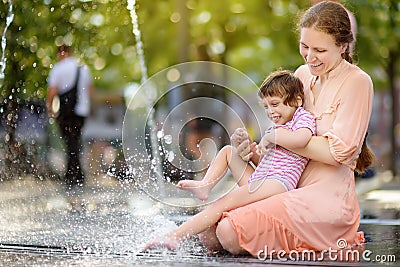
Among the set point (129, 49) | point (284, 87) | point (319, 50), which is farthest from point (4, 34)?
point (129, 49)

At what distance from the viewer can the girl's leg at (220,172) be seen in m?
4.87

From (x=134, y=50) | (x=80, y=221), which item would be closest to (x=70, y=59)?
(x=80, y=221)

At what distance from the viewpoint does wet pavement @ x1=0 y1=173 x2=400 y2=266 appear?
4648mm

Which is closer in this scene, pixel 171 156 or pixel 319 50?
pixel 319 50

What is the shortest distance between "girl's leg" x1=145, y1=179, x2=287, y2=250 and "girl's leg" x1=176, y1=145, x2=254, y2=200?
96mm

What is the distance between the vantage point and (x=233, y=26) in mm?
21016

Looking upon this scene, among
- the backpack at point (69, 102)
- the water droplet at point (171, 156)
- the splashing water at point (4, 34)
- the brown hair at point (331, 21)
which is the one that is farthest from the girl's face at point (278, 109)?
the backpack at point (69, 102)

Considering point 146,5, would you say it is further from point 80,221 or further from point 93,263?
point 93,263

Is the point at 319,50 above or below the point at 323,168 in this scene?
above

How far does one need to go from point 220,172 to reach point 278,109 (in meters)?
0.44

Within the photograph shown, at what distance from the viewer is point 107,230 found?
5.88 metres

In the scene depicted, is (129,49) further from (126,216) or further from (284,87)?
(284,87)

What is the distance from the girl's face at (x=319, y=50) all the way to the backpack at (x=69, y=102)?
623cm

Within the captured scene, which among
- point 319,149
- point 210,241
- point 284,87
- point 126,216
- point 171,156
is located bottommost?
point 126,216
